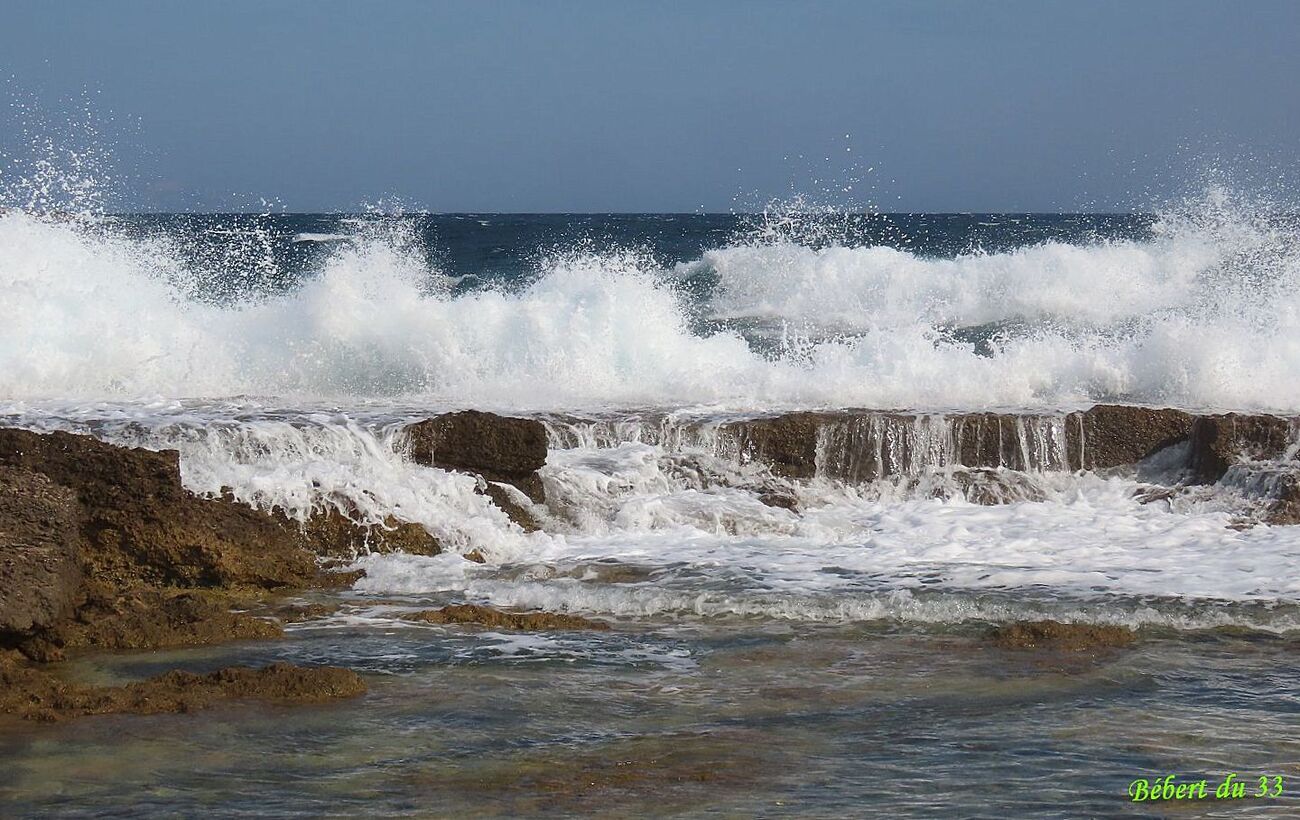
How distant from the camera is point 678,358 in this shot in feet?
43.9

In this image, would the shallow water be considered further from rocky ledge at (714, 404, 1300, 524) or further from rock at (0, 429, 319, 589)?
rocky ledge at (714, 404, 1300, 524)

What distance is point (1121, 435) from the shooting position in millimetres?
10273

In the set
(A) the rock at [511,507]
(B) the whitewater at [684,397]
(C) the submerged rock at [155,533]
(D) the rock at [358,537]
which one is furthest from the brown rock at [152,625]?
(A) the rock at [511,507]

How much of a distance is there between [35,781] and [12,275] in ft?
33.5

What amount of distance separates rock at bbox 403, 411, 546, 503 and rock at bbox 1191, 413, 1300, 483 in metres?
4.43

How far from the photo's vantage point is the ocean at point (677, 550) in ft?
15.0

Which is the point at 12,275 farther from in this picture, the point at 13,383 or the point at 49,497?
the point at 49,497

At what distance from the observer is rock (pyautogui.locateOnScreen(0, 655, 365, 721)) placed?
5129 mm

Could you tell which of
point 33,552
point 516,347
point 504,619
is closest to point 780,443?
point 504,619

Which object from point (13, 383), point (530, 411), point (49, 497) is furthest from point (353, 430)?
point (13, 383)

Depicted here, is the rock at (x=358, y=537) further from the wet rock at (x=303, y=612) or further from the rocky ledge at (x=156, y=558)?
the wet rock at (x=303, y=612)

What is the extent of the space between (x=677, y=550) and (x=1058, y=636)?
2.47 meters

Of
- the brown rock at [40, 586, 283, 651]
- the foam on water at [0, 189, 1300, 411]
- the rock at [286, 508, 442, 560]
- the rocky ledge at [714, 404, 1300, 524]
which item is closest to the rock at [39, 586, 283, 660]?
the brown rock at [40, 586, 283, 651]

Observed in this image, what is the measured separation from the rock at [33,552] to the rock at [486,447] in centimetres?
322
